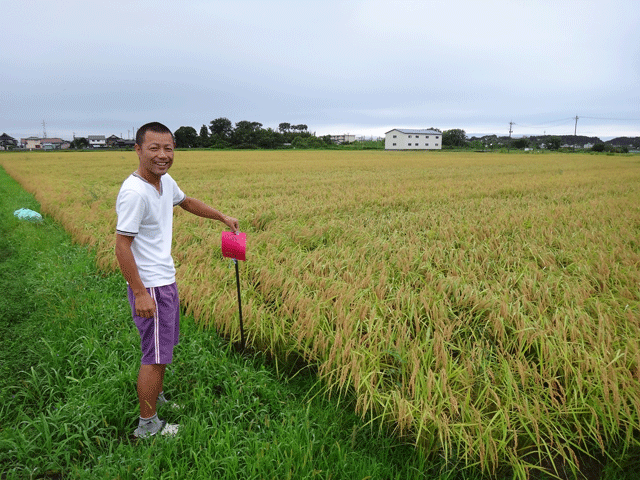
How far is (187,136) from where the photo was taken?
5956 centimetres

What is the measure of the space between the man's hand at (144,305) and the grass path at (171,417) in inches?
24.0

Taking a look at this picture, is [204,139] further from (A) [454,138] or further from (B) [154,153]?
(B) [154,153]

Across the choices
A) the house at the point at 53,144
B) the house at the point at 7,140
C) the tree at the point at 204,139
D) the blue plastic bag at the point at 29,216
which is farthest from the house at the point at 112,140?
the blue plastic bag at the point at 29,216

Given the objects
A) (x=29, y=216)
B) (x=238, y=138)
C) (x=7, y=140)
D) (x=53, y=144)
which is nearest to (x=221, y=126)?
(x=238, y=138)

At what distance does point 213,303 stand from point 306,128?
88504 millimetres

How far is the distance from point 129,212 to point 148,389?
88 cm

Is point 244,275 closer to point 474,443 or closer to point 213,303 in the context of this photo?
point 213,303

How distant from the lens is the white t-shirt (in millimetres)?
1679

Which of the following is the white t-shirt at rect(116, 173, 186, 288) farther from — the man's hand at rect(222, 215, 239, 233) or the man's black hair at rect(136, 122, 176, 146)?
the man's hand at rect(222, 215, 239, 233)

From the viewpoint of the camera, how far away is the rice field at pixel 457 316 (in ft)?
6.06

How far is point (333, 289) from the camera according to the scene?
2998 mm

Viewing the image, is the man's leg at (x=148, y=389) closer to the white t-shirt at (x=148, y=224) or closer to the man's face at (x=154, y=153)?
the white t-shirt at (x=148, y=224)

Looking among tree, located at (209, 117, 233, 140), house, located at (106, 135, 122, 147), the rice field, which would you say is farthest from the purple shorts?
house, located at (106, 135, 122, 147)

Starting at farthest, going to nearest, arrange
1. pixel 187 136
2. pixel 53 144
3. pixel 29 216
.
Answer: pixel 53 144 → pixel 187 136 → pixel 29 216
